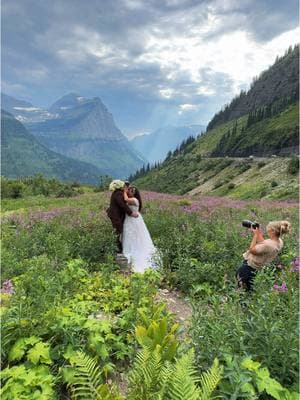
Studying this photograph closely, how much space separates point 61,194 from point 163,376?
36383mm

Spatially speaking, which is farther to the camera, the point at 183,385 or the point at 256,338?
the point at 256,338

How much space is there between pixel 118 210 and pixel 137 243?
3.77 ft

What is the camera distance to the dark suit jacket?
10312 millimetres

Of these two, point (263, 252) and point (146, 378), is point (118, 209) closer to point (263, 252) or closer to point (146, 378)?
point (263, 252)

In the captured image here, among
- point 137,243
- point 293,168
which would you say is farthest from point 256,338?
point 293,168

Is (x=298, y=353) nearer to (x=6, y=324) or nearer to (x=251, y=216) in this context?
(x=6, y=324)

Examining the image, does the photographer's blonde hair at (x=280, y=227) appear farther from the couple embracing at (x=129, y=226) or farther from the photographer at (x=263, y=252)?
the couple embracing at (x=129, y=226)

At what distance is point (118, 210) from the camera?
1055cm

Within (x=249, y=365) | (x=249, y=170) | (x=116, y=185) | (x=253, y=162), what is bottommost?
(x=249, y=365)

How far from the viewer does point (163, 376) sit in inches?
130

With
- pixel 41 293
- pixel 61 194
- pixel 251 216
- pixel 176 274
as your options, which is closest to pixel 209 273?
pixel 176 274

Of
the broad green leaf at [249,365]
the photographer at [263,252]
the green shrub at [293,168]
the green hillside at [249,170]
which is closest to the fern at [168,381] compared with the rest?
the broad green leaf at [249,365]

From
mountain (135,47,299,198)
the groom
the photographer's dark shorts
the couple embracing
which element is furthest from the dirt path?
mountain (135,47,299,198)

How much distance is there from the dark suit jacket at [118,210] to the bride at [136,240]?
0.13 meters
